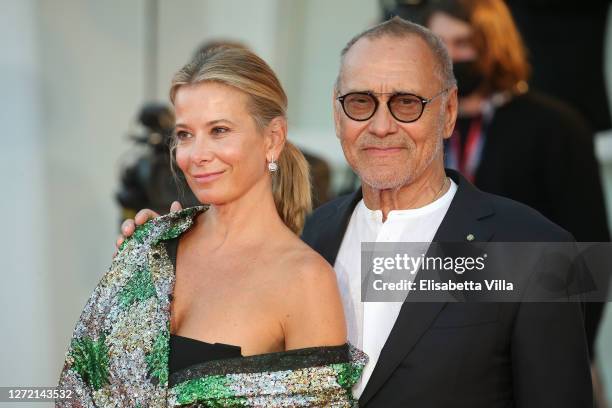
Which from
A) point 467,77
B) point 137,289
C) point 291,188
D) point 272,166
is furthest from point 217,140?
point 467,77

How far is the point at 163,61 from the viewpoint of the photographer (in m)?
5.77

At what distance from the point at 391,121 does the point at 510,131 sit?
158 centimetres

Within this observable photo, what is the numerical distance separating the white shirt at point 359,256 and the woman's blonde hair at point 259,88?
0.19 metres

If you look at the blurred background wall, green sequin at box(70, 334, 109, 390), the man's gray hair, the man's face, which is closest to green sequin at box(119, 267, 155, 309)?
green sequin at box(70, 334, 109, 390)

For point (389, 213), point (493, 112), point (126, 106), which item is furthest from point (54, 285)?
point (389, 213)

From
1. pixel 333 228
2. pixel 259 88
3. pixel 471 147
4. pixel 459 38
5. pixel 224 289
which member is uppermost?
pixel 459 38

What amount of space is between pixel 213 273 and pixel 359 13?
3.92 meters

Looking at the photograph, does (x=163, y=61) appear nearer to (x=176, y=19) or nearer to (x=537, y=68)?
(x=176, y=19)

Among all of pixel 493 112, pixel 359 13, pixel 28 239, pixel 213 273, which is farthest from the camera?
pixel 359 13

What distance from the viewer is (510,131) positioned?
4.33 meters

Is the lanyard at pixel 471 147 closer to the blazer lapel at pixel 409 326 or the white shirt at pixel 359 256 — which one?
the white shirt at pixel 359 256

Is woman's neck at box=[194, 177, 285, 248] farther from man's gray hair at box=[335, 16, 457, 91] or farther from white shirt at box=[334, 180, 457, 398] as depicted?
man's gray hair at box=[335, 16, 457, 91]

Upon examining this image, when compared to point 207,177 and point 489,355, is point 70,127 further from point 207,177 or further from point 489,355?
point 489,355

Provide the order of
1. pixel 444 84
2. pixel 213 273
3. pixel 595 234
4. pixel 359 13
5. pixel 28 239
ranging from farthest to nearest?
1. pixel 359 13
2. pixel 28 239
3. pixel 595 234
4. pixel 444 84
5. pixel 213 273
